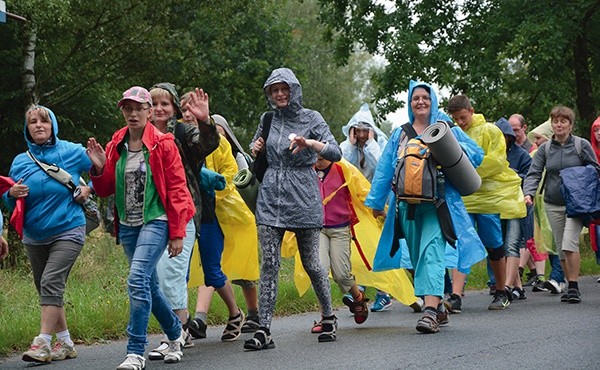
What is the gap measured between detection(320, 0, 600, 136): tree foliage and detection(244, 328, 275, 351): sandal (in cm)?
1517

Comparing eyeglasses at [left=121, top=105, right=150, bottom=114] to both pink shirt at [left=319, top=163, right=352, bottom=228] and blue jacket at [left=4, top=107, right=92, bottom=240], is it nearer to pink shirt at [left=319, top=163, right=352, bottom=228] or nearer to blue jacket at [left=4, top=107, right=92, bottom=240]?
blue jacket at [left=4, top=107, right=92, bottom=240]

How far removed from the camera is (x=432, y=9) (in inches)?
998

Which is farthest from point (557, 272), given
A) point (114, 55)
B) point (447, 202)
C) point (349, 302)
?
point (114, 55)

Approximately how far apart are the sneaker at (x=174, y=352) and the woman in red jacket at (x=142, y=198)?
9.5 inches

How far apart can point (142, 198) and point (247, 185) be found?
5.28 feet

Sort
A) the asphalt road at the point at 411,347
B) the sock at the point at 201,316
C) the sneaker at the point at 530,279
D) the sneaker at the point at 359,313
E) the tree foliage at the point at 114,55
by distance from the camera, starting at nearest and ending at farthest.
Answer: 1. the asphalt road at the point at 411,347
2. the sock at the point at 201,316
3. the sneaker at the point at 359,313
4. the sneaker at the point at 530,279
5. the tree foliage at the point at 114,55

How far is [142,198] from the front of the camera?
23.8ft

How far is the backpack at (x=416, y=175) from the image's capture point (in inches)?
351

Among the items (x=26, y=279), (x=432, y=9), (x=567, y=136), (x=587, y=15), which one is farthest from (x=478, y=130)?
(x=432, y=9)

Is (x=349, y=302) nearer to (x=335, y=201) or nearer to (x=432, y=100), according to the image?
(x=335, y=201)

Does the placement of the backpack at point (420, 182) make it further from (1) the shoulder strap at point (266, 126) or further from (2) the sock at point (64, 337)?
(2) the sock at point (64, 337)

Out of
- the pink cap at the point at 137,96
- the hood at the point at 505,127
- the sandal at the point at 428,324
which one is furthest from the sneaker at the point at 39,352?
the hood at the point at 505,127

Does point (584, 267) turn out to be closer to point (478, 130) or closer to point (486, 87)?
point (478, 130)

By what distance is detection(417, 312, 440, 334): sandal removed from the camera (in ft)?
28.5
